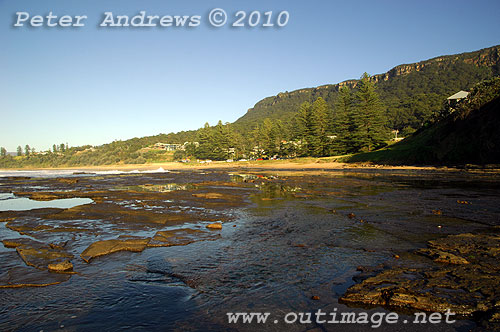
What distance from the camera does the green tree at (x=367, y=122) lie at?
2467 inches

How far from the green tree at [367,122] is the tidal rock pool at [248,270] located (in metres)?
54.5

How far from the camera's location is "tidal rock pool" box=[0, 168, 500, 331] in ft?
→ 13.8

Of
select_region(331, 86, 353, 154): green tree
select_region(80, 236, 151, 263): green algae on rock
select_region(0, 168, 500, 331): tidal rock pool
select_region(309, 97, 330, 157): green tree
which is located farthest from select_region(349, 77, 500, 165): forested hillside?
select_region(80, 236, 151, 263): green algae on rock

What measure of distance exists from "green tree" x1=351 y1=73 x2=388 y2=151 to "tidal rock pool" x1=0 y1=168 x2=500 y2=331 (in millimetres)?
54463

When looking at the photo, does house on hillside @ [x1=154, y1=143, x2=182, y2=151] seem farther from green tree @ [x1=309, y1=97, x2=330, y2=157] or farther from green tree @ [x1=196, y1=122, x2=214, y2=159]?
green tree @ [x1=309, y1=97, x2=330, y2=157]

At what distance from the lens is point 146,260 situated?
22.5 feet

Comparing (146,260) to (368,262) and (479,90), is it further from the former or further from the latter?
(479,90)

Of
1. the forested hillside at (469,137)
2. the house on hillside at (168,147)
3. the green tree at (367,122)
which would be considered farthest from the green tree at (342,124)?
the house on hillside at (168,147)

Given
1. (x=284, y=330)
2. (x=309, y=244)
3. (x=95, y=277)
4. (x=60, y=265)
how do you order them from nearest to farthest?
1. (x=284, y=330)
2. (x=95, y=277)
3. (x=60, y=265)
4. (x=309, y=244)

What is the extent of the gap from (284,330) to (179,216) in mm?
9013

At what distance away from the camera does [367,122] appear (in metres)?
64.2

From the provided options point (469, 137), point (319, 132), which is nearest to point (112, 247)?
point (469, 137)

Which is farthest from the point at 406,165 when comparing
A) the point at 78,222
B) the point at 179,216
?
the point at 78,222

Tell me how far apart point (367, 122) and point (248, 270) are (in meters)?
65.6
